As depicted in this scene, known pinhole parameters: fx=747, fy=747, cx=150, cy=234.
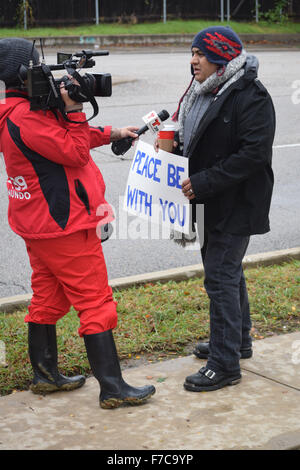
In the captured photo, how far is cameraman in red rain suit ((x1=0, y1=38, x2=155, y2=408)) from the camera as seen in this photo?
3453 mm

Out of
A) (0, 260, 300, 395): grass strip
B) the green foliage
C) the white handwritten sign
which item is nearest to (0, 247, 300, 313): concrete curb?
(0, 260, 300, 395): grass strip

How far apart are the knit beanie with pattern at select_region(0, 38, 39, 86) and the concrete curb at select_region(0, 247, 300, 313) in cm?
209

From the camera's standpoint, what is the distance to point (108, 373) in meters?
3.70

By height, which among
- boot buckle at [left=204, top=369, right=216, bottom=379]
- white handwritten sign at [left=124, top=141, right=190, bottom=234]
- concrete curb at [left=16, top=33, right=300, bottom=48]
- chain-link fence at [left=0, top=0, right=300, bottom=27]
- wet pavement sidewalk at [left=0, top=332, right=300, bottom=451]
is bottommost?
wet pavement sidewalk at [left=0, top=332, right=300, bottom=451]

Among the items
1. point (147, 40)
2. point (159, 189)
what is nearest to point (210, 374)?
point (159, 189)

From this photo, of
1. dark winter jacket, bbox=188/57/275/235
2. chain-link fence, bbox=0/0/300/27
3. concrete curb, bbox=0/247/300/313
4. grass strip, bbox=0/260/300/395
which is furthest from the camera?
chain-link fence, bbox=0/0/300/27

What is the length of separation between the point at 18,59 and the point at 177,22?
2408 cm

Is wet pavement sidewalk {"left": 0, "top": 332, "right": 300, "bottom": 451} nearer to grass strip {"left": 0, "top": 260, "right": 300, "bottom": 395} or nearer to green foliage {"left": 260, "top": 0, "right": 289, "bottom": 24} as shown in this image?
grass strip {"left": 0, "top": 260, "right": 300, "bottom": 395}

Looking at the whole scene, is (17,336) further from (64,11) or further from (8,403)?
(64,11)

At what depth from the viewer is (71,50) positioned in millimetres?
22250

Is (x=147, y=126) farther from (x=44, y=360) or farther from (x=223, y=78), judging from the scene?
(x=44, y=360)

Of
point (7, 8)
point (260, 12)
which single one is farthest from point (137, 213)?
point (260, 12)

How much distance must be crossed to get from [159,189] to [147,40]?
21.3 meters

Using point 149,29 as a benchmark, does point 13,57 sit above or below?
above
